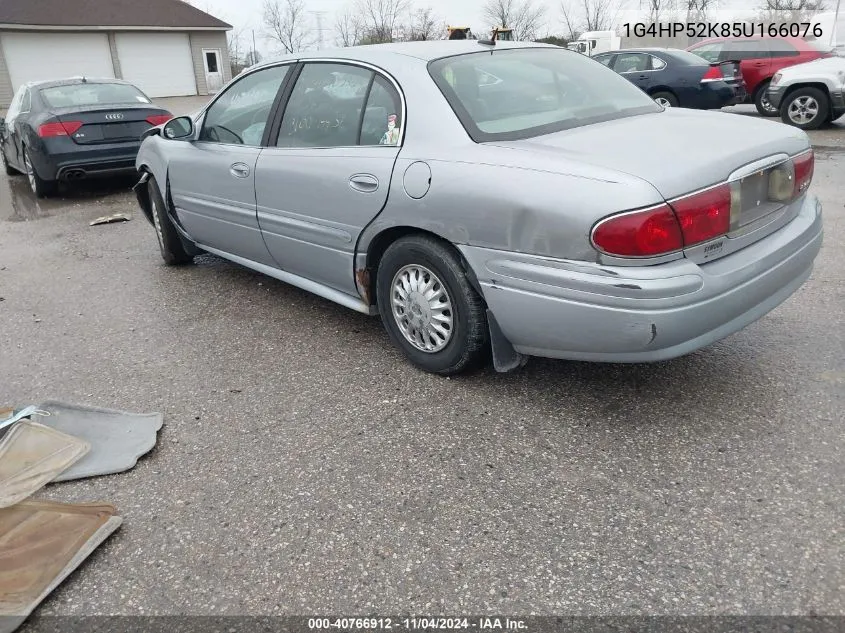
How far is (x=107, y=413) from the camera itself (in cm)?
325

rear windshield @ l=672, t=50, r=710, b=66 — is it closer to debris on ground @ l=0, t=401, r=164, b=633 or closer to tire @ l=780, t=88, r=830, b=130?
tire @ l=780, t=88, r=830, b=130

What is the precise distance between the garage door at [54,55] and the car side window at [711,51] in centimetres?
2535

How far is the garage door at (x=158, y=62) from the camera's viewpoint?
102ft

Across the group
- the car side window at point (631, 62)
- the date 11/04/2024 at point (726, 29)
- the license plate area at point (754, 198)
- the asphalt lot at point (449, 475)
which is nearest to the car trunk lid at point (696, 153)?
the license plate area at point (754, 198)

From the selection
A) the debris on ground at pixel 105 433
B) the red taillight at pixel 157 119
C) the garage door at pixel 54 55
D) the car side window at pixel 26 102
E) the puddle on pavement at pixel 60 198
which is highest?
the garage door at pixel 54 55

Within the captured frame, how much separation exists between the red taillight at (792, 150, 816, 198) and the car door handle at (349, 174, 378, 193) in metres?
1.88

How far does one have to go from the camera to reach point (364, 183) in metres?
3.38

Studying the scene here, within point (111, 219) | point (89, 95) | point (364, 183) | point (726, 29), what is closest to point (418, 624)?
point (364, 183)

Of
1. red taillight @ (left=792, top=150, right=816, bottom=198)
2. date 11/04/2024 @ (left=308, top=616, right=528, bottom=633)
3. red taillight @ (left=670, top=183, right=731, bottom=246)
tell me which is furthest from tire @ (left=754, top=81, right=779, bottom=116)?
date 11/04/2024 @ (left=308, top=616, right=528, bottom=633)

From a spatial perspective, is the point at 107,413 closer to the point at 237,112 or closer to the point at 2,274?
the point at 237,112

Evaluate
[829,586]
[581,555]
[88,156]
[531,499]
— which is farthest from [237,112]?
[88,156]

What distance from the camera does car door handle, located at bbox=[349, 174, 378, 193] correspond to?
11.0ft

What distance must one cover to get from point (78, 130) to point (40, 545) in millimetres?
7248

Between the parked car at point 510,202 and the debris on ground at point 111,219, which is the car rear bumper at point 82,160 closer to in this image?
the debris on ground at point 111,219
